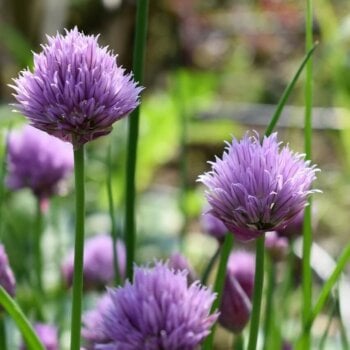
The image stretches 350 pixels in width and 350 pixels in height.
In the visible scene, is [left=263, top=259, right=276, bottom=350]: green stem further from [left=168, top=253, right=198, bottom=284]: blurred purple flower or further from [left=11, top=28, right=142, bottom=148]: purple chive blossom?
[left=11, top=28, right=142, bottom=148]: purple chive blossom

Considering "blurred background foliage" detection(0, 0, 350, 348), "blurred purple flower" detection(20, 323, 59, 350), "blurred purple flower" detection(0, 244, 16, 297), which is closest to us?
"blurred purple flower" detection(0, 244, 16, 297)

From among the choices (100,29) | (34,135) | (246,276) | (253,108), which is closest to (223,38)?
(100,29)

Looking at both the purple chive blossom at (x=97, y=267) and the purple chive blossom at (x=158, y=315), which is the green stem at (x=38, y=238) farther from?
the purple chive blossom at (x=158, y=315)

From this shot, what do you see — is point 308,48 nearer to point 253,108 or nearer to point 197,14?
point 253,108

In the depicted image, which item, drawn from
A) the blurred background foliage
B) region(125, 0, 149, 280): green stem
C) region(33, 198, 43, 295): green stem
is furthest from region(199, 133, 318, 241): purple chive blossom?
the blurred background foliage

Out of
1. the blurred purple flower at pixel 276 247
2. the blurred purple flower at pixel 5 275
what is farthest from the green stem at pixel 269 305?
the blurred purple flower at pixel 5 275
